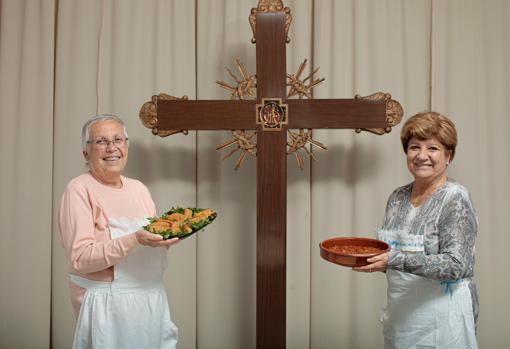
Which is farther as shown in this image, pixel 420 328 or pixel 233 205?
pixel 233 205

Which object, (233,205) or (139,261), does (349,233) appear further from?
(139,261)

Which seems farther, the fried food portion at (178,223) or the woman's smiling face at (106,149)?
the woman's smiling face at (106,149)

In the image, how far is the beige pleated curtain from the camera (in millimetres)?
2129

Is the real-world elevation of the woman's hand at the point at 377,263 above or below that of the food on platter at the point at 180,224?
below

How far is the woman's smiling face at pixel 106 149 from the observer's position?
1.48m

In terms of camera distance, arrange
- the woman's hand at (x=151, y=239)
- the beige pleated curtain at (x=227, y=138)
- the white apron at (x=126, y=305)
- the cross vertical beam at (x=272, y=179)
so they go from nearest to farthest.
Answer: the woman's hand at (x=151, y=239) < the white apron at (x=126, y=305) < the cross vertical beam at (x=272, y=179) < the beige pleated curtain at (x=227, y=138)

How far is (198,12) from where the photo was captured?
2.16m

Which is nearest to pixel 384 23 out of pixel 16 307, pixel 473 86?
pixel 473 86

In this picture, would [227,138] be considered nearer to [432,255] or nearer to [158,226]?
[158,226]

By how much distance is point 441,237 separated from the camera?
1.41 metres

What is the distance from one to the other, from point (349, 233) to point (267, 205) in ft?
1.95

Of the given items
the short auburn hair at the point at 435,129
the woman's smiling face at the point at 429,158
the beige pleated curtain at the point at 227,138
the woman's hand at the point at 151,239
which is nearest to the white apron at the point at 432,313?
the woman's smiling face at the point at 429,158

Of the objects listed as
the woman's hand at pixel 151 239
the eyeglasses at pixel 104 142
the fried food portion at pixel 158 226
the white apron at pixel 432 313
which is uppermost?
the eyeglasses at pixel 104 142

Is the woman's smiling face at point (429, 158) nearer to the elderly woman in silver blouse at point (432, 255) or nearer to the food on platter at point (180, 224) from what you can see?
the elderly woman in silver blouse at point (432, 255)
